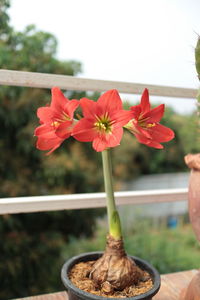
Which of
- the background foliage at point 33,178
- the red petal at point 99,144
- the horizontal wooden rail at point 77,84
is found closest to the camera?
the red petal at point 99,144

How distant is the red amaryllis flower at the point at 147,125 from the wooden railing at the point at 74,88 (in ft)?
1.06

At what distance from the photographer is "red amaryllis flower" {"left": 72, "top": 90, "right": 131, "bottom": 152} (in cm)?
58

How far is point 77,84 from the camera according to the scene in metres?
0.89

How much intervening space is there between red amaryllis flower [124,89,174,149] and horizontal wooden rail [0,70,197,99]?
322mm

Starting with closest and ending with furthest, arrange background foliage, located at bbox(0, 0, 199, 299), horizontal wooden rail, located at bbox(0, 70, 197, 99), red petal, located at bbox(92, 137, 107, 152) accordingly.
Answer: red petal, located at bbox(92, 137, 107, 152)
horizontal wooden rail, located at bbox(0, 70, 197, 99)
background foliage, located at bbox(0, 0, 199, 299)

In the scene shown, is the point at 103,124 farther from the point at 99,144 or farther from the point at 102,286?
the point at 102,286

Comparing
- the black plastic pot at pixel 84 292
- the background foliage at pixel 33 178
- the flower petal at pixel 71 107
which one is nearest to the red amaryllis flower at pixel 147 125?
the flower petal at pixel 71 107

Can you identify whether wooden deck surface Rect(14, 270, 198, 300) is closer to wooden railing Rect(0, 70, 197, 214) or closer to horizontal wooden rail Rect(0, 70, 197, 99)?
wooden railing Rect(0, 70, 197, 214)

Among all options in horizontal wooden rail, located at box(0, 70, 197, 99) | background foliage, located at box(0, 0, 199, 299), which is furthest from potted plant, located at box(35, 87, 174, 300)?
background foliage, located at box(0, 0, 199, 299)

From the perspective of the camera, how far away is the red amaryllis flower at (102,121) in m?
0.58

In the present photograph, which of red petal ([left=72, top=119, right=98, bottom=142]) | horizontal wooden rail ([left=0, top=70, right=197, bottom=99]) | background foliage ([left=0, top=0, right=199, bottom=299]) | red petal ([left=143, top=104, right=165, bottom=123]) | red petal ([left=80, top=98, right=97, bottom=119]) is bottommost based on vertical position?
background foliage ([left=0, top=0, right=199, bottom=299])

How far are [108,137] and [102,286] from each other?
0.34 m

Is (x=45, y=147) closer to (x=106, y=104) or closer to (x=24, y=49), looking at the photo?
(x=106, y=104)

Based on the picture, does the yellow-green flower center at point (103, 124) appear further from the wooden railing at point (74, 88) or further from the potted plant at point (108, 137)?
the wooden railing at point (74, 88)
